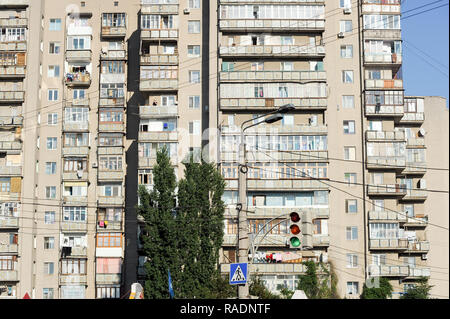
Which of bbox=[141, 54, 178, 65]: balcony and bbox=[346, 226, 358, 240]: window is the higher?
bbox=[141, 54, 178, 65]: balcony

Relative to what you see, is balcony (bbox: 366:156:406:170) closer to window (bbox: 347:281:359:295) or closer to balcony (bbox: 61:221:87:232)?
window (bbox: 347:281:359:295)

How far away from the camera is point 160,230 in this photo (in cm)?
5775

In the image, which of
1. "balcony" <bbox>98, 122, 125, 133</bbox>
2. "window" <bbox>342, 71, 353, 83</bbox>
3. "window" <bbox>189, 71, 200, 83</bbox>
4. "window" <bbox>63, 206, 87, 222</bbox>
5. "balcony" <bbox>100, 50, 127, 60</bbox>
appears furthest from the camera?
"balcony" <bbox>100, 50, 127, 60</bbox>

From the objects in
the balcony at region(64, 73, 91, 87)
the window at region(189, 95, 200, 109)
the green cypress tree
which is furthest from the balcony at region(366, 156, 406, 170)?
the balcony at region(64, 73, 91, 87)

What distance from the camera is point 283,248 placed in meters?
62.0

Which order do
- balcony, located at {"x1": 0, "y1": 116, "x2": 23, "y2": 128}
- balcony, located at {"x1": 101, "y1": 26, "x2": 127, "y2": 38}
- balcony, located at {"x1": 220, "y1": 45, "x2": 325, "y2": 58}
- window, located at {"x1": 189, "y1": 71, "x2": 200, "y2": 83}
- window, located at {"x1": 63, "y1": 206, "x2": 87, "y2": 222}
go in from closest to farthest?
1. balcony, located at {"x1": 220, "y1": 45, "x2": 325, "y2": 58}
2. window, located at {"x1": 63, "y1": 206, "x2": 87, "y2": 222}
3. window, located at {"x1": 189, "y1": 71, "x2": 200, "y2": 83}
4. balcony, located at {"x1": 0, "y1": 116, "x2": 23, "y2": 128}
5. balcony, located at {"x1": 101, "y1": 26, "x2": 127, "y2": 38}

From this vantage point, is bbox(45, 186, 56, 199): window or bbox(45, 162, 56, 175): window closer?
bbox(45, 186, 56, 199): window

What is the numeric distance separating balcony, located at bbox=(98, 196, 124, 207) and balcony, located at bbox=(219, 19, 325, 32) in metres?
17.2

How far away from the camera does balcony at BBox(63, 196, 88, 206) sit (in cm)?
6569

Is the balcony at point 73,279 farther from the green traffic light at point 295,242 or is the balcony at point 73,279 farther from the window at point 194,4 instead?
the green traffic light at point 295,242

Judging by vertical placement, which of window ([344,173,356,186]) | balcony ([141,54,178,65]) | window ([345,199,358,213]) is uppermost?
balcony ([141,54,178,65])

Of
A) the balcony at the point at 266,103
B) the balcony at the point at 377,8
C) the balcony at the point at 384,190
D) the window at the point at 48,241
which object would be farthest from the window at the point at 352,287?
the window at the point at 48,241

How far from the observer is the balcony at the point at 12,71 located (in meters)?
67.2

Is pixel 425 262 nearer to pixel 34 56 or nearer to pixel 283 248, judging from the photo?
pixel 283 248
